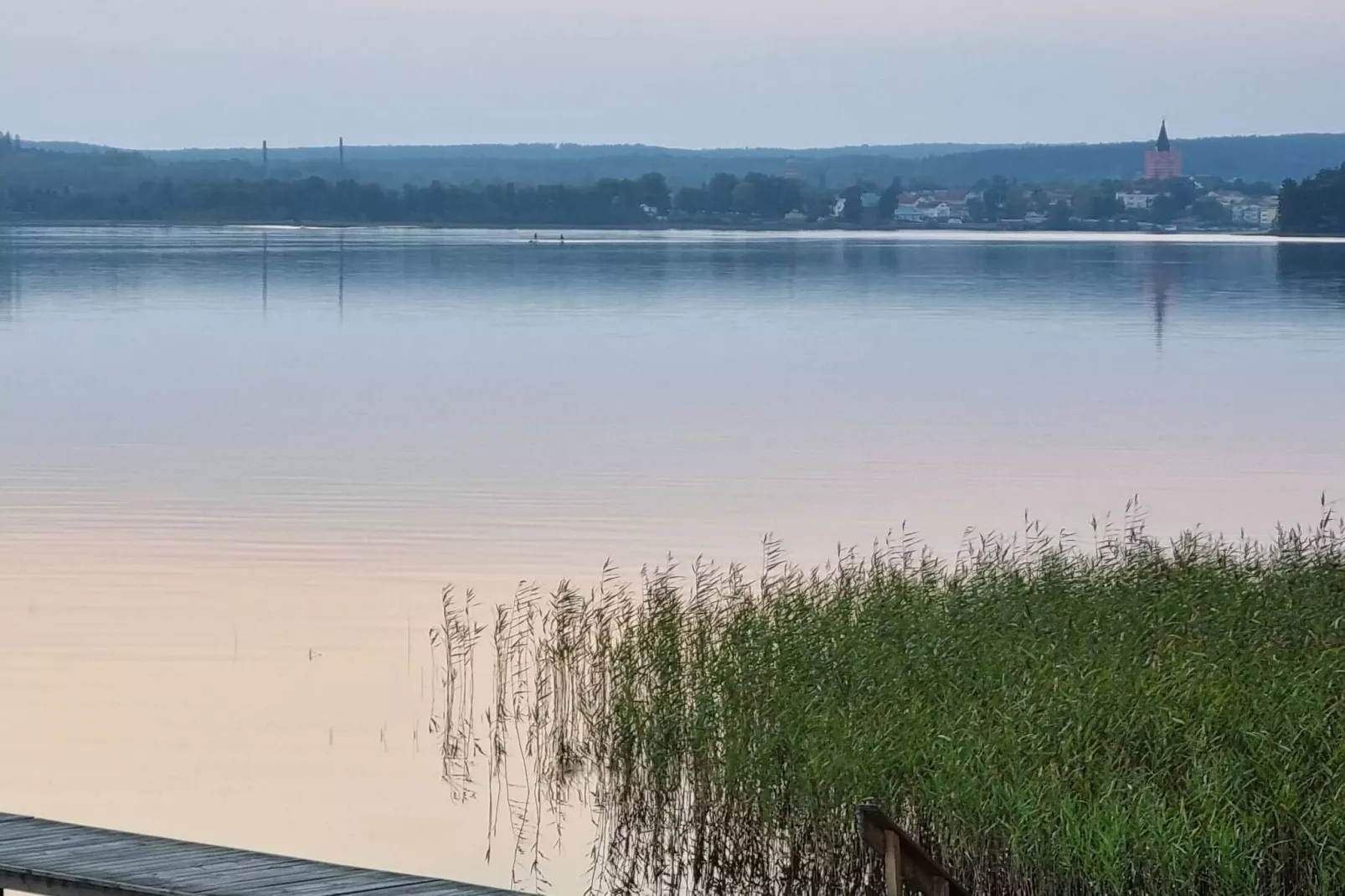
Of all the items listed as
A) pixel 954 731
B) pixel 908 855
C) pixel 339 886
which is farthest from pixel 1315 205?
pixel 339 886

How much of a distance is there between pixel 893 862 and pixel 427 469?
76.9ft

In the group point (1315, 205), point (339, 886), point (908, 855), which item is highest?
point (1315, 205)

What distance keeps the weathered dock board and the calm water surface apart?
360cm

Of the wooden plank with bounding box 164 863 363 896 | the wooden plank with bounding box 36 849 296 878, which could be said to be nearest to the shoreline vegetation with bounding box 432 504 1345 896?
the wooden plank with bounding box 164 863 363 896

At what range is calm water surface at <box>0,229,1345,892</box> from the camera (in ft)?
50.2

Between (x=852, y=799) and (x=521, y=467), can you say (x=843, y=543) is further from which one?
(x=852, y=799)

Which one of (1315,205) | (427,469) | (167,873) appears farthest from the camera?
(1315,205)

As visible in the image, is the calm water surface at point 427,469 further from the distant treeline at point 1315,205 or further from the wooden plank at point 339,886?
the distant treeline at point 1315,205

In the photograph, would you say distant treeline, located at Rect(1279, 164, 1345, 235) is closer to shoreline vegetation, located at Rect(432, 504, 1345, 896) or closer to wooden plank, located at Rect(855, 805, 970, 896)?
shoreline vegetation, located at Rect(432, 504, 1345, 896)

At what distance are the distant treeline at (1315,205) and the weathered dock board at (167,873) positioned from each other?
596ft

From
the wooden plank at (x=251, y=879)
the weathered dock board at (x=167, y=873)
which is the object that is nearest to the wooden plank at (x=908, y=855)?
the weathered dock board at (x=167, y=873)

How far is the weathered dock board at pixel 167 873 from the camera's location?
8.58 metres

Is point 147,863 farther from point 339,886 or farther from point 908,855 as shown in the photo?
point 908,855

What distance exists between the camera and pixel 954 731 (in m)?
11.5
